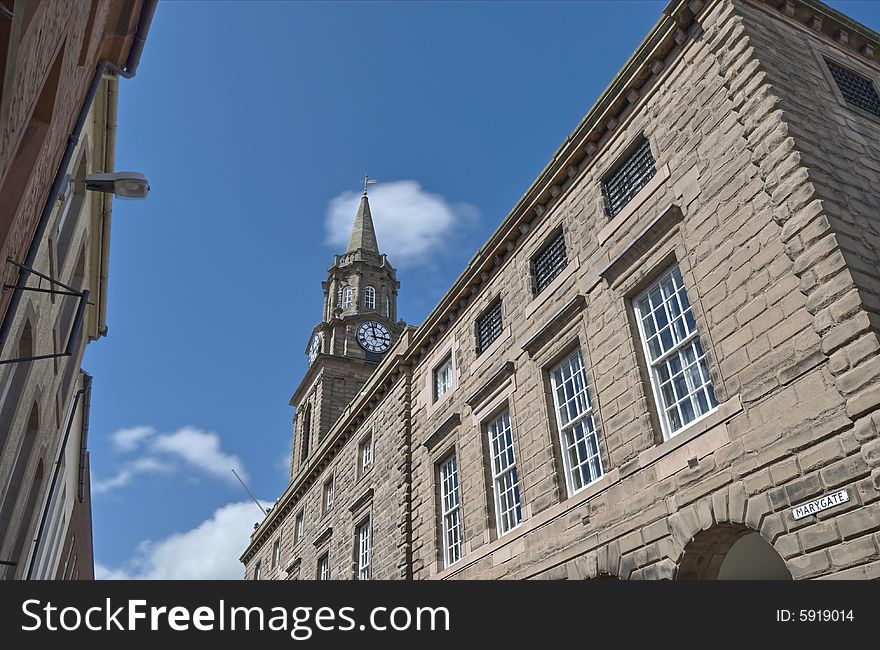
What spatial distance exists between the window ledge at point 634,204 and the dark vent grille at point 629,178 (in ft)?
0.82

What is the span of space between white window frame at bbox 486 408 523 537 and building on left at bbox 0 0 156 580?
878cm

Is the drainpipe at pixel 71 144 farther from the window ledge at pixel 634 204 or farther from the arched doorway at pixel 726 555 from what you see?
the arched doorway at pixel 726 555

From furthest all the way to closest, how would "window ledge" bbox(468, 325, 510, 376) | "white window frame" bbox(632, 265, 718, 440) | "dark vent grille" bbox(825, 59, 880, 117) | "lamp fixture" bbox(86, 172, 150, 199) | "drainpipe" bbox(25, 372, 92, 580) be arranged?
"drainpipe" bbox(25, 372, 92, 580)
"window ledge" bbox(468, 325, 510, 376)
"dark vent grille" bbox(825, 59, 880, 117)
"lamp fixture" bbox(86, 172, 150, 199)
"white window frame" bbox(632, 265, 718, 440)

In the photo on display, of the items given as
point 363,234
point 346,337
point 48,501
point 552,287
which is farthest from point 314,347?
point 552,287

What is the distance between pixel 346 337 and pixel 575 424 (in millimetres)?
29014

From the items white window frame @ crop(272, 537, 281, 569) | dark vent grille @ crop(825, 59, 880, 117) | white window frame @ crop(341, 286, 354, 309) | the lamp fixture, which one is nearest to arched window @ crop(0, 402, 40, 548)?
the lamp fixture

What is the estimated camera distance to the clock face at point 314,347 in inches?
1597

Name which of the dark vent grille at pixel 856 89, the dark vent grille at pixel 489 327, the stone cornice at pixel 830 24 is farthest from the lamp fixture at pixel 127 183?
the dark vent grille at pixel 856 89

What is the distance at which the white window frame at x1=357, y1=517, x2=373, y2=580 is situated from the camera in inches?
807

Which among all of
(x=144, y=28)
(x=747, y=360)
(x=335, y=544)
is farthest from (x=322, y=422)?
(x=747, y=360)

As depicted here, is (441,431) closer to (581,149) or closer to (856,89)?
(581,149)

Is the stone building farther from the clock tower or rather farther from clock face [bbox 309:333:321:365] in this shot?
clock face [bbox 309:333:321:365]

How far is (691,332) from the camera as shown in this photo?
10.2 meters

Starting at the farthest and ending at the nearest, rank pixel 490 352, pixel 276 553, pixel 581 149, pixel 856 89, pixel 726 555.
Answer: pixel 276 553 < pixel 490 352 < pixel 581 149 < pixel 856 89 < pixel 726 555
